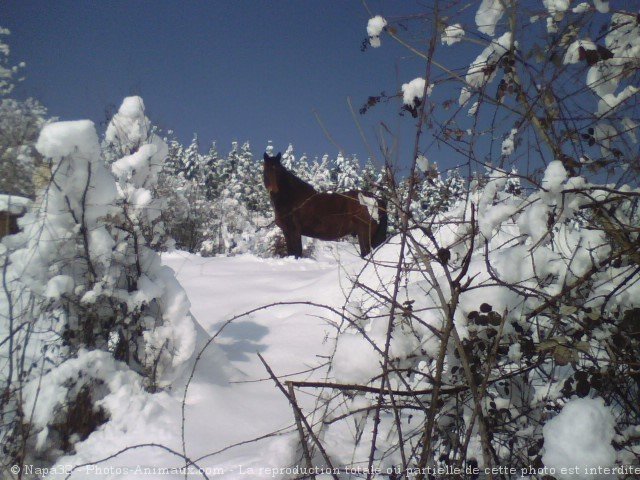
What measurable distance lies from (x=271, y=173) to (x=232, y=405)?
18.6 ft

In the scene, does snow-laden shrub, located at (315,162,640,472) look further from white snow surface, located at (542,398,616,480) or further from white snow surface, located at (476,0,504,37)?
white snow surface, located at (476,0,504,37)

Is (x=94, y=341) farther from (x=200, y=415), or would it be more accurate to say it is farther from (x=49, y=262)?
(x=200, y=415)

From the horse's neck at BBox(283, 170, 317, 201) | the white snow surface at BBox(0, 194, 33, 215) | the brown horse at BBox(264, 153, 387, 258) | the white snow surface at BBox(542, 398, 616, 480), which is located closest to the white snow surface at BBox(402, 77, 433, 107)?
the white snow surface at BBox(542, 398, 616, 480)

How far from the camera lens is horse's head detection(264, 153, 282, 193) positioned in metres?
7.53

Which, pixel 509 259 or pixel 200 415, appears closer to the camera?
pixel 509 259

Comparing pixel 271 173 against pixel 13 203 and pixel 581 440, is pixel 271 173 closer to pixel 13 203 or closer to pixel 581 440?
pixel 13 203

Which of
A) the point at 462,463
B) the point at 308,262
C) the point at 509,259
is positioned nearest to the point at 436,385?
the point at 462,463

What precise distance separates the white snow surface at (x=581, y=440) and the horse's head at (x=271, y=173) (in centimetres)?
697

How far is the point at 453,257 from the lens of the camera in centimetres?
184

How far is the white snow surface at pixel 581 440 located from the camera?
835 mm

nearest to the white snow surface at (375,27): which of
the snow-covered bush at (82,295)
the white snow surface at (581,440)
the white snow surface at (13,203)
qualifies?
the white snow surface at (581,440)

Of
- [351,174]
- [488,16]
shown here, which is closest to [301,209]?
[351,174]

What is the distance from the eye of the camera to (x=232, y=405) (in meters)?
2.44

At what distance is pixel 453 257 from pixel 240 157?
41.0 meters
